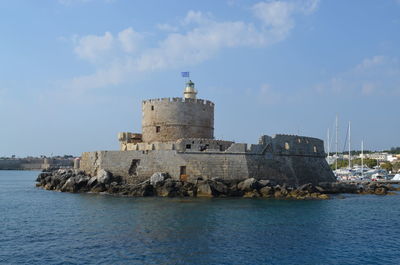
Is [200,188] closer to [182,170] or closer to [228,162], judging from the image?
[182,170]

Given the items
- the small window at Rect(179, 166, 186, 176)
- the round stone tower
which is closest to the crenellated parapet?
the round stone tower

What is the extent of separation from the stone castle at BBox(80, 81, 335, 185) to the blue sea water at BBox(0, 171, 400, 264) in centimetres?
319

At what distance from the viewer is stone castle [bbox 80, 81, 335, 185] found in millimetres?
23250

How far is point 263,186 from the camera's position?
22469 mm

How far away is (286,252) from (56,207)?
12164mm

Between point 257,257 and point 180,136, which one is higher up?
point 180,136

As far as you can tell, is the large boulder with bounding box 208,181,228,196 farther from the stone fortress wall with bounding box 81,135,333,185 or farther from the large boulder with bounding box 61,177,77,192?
the large boulder with bounding box 61,177,77,192

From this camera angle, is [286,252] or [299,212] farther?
[299,212]

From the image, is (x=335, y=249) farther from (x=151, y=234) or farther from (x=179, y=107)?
(x=179, y=107)

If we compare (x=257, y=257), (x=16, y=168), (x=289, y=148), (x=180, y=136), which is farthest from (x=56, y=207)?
(x=16, y=168)

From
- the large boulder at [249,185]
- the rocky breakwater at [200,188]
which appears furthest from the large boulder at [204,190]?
the large boulder at [249,185]

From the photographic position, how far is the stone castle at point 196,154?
23.2m

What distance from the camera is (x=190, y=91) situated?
29828 millimetres

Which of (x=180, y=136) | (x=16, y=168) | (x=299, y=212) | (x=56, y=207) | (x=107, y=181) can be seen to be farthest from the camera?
(x=16, y=168)
